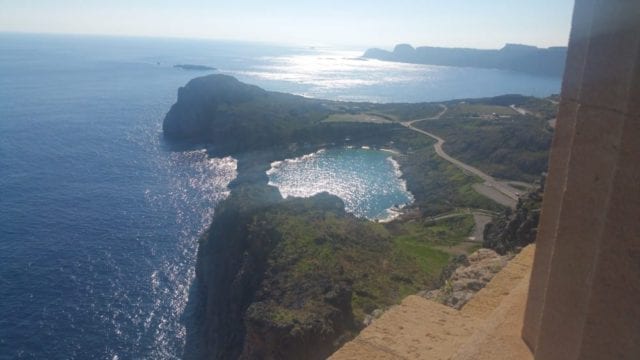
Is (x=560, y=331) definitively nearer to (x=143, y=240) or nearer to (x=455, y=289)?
(x=455, y=289)

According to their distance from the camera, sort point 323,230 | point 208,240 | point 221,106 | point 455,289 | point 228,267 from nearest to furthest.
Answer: point 455,289, point 323,230, point 228,267, point 208,240, point 221,106

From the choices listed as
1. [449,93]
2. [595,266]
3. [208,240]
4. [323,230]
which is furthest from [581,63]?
[449,93]

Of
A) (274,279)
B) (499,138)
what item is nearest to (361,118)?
(499,138)

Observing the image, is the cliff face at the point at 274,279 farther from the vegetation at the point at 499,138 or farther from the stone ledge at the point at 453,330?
the vegetation at the point at 499,138

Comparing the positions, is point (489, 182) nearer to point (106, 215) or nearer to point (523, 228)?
point (106, 215)

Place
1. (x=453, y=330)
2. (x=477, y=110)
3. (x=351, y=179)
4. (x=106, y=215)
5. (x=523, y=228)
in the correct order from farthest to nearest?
(x=477, y=110), (x=351, y=179), (x=106, y=215), (x=523, y=228), (x=453, y=330)

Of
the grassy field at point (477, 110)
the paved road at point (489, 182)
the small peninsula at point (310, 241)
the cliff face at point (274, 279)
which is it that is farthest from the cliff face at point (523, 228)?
the grassy field at point (477, 110)

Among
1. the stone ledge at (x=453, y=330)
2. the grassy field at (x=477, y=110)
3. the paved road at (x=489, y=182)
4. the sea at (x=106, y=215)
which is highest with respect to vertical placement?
the stone ledge at (x=453, y=330)

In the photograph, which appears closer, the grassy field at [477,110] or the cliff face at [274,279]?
the cliff face at [274,279]
